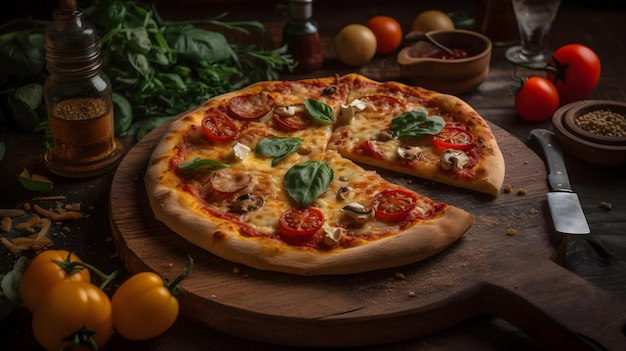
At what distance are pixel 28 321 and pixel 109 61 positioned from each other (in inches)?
82.5

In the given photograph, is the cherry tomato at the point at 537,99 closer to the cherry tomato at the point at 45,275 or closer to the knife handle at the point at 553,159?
the knife handle at the point at 553,159

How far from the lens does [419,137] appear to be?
4.30 m

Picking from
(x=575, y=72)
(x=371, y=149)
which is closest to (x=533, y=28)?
(x=575, y=72)

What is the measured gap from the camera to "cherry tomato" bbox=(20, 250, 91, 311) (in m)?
3.07

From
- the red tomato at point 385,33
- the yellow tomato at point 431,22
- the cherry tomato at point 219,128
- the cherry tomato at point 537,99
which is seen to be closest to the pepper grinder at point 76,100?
the cherry tomato at point 219,128

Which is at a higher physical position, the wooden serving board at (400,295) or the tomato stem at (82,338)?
the tomato stem at (82,338)

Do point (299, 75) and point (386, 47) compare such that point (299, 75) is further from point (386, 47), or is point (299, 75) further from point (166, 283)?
point (166, 283)

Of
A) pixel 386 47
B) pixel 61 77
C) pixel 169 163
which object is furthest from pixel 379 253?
pixel 386 47

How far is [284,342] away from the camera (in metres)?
3.17

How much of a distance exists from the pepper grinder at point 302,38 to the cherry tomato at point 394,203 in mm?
2086

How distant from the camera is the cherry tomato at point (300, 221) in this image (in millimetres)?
3459

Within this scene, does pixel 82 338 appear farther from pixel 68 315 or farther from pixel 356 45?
pixel 356 45

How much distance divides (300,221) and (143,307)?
86 centimetres

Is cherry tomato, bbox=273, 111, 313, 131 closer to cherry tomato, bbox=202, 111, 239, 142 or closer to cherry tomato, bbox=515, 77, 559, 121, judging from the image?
cherry tomato, bbox=202, 111, 239, 142
